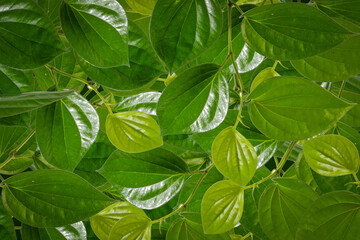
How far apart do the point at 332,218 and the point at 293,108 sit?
94 millimetres

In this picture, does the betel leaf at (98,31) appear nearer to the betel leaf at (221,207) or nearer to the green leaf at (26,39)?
the green leaf at (26,39)

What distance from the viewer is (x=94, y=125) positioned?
1.06 ft

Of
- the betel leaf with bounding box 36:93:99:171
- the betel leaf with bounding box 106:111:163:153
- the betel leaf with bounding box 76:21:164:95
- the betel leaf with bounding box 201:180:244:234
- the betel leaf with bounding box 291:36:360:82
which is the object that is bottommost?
Result: the betel leaf with bounding box 201:180:244:234

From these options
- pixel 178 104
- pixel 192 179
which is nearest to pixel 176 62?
pixel 178 104

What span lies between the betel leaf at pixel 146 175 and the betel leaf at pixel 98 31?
0.32 ft

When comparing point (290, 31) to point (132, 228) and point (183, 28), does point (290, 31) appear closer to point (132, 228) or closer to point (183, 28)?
point (183, 28)

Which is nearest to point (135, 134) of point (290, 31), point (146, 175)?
point (146, 175)

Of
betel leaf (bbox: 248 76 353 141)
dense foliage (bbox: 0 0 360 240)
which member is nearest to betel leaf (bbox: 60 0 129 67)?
dense foliage (bbox: 0 0 360 240)

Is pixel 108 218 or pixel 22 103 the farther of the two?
pixel 108 218

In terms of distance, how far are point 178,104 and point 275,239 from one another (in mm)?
138

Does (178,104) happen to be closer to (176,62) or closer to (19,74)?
(176,62)

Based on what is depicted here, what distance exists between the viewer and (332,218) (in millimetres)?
311

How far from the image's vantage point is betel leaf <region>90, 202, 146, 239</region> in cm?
37

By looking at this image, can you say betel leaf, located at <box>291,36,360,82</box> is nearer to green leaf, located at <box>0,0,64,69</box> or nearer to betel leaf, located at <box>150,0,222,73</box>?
betel leaf, located at <box>150,0,222,73</box>
